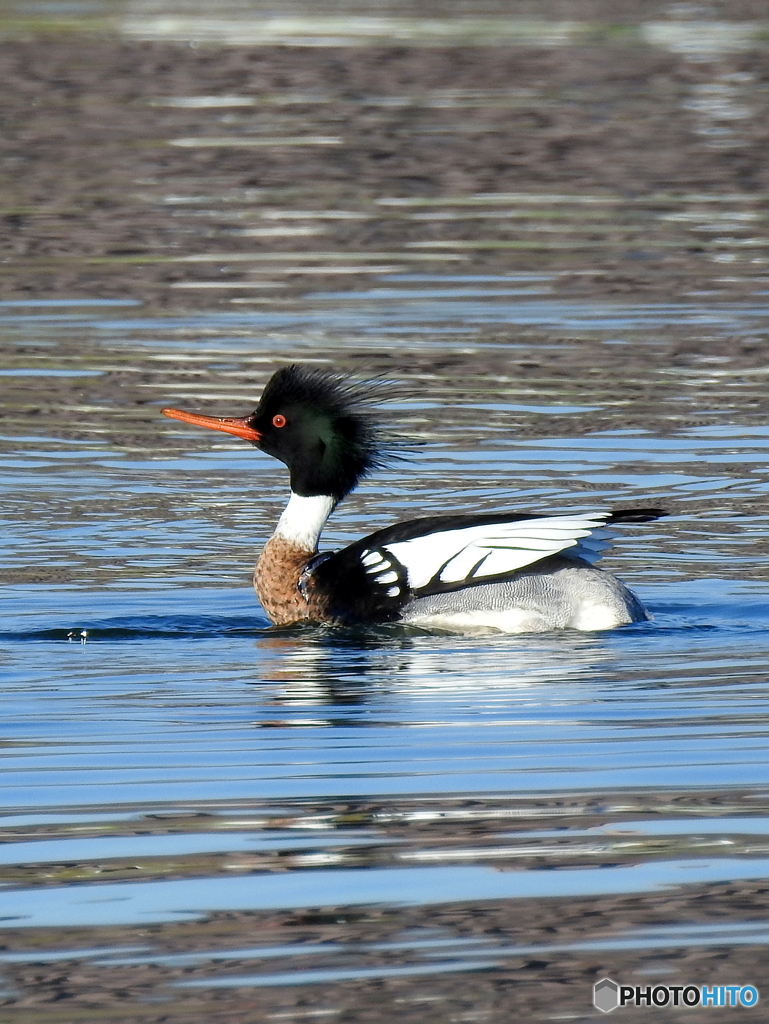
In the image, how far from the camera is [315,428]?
9711 millimetres

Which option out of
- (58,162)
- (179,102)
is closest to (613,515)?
(58,162)

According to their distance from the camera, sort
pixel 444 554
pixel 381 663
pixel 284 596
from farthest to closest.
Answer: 1. pixel 284 596
2. pixel 444 554
3. pixel 381 663

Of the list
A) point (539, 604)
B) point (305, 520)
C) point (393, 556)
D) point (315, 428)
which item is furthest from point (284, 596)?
point (539, 604)

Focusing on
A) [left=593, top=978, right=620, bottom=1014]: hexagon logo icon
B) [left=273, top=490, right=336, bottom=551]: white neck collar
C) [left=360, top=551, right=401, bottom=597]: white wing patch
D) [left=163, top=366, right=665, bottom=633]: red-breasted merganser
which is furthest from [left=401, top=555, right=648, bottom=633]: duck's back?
[left=593, top=978, right=620, bottom=1014]: hexagon logo icon

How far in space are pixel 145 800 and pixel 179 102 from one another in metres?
20.1

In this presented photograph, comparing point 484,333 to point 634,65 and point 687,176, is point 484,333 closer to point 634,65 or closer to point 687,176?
point 687,176

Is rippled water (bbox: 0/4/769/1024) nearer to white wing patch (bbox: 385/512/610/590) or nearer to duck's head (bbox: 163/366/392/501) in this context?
white wing patch (bbox: 385/512/610/590)

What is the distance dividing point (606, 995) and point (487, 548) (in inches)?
167

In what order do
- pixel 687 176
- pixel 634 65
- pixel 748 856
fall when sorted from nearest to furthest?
1. pixel 748 856
2. pixel 687 176
3. pixel 634 65

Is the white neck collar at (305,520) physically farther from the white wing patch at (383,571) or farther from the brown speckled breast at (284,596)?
the white wing patch at (383,571)

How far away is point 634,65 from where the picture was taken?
27.5m

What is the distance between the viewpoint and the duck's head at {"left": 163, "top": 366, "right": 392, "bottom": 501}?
382 inches

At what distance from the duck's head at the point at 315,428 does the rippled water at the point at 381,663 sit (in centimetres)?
67

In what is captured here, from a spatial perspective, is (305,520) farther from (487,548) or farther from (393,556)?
(487,548)
